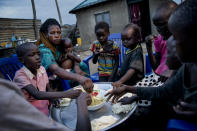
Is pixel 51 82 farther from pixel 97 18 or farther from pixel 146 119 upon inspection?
pixel 97 18

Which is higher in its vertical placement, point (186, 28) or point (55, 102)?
point (186, 28)

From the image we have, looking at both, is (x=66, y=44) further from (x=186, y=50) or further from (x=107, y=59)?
(x=186, y=50)

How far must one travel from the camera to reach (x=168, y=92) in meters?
1.39

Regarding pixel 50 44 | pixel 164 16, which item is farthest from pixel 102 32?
pixel 164 16

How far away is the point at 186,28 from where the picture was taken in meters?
0.88

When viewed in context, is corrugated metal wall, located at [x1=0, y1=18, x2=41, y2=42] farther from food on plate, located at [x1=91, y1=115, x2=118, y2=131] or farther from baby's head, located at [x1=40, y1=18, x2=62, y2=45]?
food on plate, located at [x1=91, y1=115, x2=118, y2=131]

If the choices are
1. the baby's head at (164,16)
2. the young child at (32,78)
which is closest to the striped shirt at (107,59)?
the baby's head at (164,16)

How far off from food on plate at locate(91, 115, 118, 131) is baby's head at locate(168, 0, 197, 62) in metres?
0.74

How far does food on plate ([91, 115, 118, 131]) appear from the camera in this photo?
1189 millimetres

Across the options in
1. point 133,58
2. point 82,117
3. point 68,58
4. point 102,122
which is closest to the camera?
point 82,117

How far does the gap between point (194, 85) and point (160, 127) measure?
2.55 ft

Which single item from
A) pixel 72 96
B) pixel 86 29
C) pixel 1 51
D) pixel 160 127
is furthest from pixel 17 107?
pixel 86 29

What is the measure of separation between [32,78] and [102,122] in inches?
46.2

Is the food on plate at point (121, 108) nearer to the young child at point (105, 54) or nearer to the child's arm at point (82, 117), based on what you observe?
the child's arm at point (82, 117)
